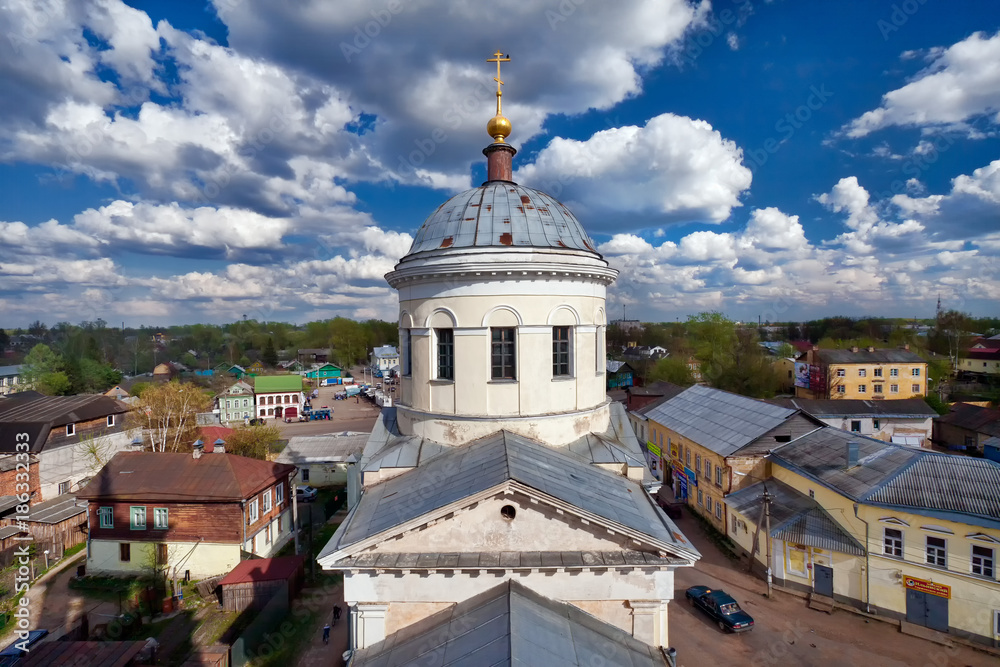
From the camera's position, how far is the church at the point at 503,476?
8.58 metres

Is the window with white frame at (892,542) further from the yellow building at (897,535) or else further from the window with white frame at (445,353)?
the window with white frame at (445,353)

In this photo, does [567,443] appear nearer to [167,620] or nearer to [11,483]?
[167,620]

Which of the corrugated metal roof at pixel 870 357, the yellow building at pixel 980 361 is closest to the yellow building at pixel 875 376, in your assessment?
the corrugated metal roof at pixel 870 357

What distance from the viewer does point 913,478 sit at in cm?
1733

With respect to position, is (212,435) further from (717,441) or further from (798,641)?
(798,641)

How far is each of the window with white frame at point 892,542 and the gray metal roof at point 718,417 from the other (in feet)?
22.7

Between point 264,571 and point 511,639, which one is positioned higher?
point 511,639

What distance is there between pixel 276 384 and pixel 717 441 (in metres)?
49.1

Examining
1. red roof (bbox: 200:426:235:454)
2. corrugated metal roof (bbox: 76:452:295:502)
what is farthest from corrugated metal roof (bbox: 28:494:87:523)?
red roof (bbox: 200:426:235:454)

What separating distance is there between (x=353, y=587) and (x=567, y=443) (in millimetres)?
6409

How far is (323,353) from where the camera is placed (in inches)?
4262

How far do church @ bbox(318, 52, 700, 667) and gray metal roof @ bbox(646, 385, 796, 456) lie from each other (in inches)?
446

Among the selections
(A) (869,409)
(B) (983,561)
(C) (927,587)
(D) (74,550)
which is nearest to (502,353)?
(C) (927,587)

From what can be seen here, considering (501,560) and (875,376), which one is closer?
(501,560)
